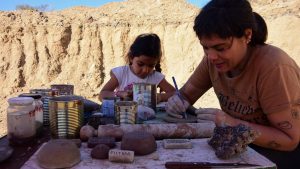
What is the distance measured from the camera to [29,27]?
12.6 m

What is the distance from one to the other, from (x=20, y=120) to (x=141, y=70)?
1.94 m

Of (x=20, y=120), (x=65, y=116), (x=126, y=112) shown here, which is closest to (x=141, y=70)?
(x=126, y=112)

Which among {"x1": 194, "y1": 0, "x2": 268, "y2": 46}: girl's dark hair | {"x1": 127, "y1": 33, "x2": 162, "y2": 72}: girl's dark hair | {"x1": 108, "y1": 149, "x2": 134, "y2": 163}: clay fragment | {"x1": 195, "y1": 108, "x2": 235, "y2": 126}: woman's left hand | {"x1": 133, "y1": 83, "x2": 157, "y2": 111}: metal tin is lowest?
{"x1": 108, "y1": 149, "x2": 134, "y2": 163}: clay fragment

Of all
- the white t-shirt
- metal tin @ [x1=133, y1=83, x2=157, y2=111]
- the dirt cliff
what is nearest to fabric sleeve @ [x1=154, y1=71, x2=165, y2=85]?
the white t-shirt

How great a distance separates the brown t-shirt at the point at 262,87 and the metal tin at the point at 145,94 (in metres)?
0.48

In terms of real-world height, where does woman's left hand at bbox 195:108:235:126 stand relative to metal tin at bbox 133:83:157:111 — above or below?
below

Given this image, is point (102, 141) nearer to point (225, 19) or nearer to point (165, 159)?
point (165, 159)

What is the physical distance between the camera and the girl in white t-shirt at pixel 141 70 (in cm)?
357

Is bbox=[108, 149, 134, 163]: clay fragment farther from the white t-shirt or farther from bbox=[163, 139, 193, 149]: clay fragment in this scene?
the white t-shirt

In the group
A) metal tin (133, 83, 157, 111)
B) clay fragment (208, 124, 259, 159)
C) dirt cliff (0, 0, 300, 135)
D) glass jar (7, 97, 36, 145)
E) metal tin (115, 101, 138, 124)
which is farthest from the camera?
dirt cliff (0, 0, 300, 135)

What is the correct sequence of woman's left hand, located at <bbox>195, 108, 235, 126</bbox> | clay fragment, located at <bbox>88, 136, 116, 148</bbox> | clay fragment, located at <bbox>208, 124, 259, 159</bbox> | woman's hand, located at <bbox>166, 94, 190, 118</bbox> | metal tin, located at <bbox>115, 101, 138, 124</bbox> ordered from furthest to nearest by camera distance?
woman's hand, located at <bbox>166, 94, 190, 118</bbox> < metal tin, located at <bbox>115, 101, 138, 124</bbox> < woman's left hand, located at <bbox>195, 108, 235, 126</bbox> < clay fragment, located at <bbox>88, 136, 116, 148</bbox> < clay fragment, located at <bbox>208, 124, 259, 159</bbox>

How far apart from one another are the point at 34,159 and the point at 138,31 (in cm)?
1111

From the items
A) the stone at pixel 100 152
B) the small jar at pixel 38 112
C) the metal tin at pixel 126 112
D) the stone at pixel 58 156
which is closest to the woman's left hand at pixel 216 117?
the metal tin at pixel 126 112

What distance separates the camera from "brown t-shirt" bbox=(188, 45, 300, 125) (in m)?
2.04
